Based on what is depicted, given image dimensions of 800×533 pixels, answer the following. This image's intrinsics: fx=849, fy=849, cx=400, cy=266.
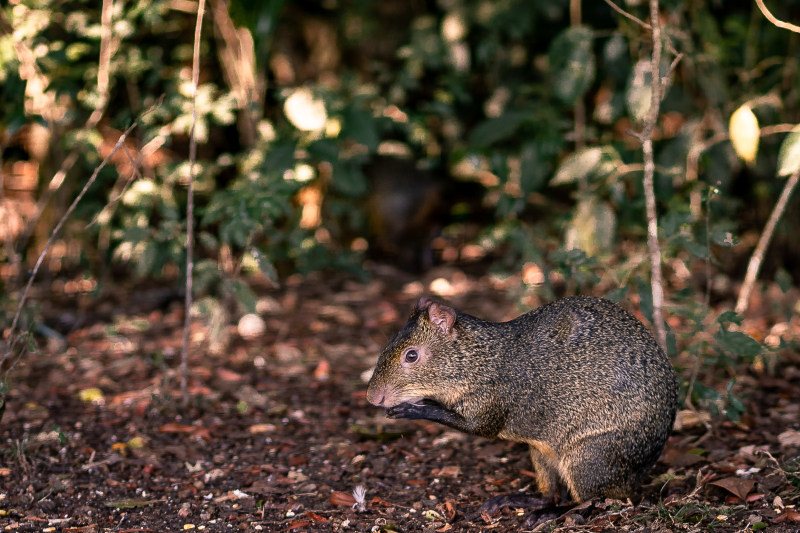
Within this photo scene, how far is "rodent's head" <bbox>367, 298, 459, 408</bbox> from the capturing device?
316cm

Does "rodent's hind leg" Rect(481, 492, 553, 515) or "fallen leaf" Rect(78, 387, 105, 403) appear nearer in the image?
"rodent's hind leg" Rect(481, 492, 553, 515)

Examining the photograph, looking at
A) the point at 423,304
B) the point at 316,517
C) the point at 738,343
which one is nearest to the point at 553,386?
the point at 423,304

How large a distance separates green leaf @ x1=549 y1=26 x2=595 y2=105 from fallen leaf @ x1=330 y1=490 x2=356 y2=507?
2.30 meters

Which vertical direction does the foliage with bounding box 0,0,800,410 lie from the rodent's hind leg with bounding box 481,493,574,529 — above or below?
above

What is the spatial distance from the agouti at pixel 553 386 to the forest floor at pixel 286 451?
0.18 meters

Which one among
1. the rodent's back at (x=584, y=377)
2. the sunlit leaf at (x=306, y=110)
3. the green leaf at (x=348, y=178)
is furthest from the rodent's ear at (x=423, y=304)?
the green leaf at (x=348, y=178)

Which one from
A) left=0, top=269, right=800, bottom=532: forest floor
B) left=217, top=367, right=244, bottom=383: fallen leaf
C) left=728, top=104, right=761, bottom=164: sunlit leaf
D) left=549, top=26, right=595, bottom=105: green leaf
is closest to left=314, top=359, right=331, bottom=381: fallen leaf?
left=0, top=269, right=800, bottom=532: forest floor

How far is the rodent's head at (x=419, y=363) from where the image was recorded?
3.16 metres

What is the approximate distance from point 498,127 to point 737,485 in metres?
2.48

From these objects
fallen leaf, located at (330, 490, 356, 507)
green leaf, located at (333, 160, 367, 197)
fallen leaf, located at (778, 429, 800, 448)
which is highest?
green leaf, located at (333, 160, 367, 197)

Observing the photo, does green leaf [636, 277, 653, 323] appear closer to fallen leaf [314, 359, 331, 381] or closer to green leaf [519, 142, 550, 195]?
green leaf [519, 142, 550, 195]

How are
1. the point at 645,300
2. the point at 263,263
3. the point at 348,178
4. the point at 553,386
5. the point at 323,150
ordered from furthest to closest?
the point at 348,178 < the point at 323,150 < the point at 263,263 < the point at 645,300 < the point at 553,386

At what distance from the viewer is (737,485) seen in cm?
307

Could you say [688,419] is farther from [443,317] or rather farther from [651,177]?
[443,317]
